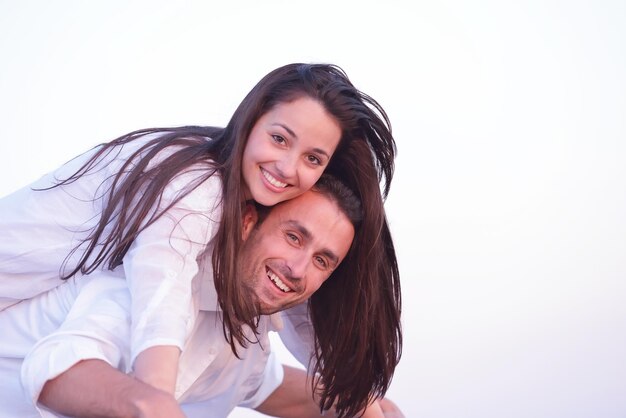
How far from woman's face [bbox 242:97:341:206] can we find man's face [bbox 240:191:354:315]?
0.74 ft

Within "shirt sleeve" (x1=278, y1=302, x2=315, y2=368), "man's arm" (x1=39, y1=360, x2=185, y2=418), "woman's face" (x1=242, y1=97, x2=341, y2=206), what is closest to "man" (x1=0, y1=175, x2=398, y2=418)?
"man's arm" (x1=39, y1=360, x2=185, y2=418)

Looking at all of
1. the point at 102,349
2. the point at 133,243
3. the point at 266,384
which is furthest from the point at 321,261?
the point at 102,349

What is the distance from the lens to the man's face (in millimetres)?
3582

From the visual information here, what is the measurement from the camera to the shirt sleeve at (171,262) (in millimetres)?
2816

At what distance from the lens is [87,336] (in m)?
2.85

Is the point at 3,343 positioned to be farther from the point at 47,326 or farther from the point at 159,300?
the point at 159,300

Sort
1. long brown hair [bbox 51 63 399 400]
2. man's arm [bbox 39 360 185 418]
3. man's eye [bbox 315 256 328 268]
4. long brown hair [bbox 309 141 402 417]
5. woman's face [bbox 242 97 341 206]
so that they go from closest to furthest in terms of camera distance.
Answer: man's arm [bbox 39 360 185 418] → long brown hair [bbox 51 63 399 400] → woman's face [bbox 242 97 341 206] → man's eye [bbox 315 256 328 268] → long brown hair [bbox 309 141 402 417]

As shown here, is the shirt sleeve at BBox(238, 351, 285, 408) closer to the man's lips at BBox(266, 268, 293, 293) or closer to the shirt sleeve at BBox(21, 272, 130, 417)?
the man's lips at BBox(266, 268, 293, 293)

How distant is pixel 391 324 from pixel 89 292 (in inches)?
54.8

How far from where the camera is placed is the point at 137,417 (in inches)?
101

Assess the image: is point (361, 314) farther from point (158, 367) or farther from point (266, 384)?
point (158, 367)

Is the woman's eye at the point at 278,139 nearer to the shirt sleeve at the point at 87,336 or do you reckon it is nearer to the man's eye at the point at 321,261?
the man's eye at the point at 321,261

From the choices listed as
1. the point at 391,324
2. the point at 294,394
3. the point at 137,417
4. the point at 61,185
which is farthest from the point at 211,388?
the point at 137,417

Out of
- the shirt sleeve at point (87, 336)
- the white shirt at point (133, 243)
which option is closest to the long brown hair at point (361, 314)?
the white shirt at point (133, 243)
